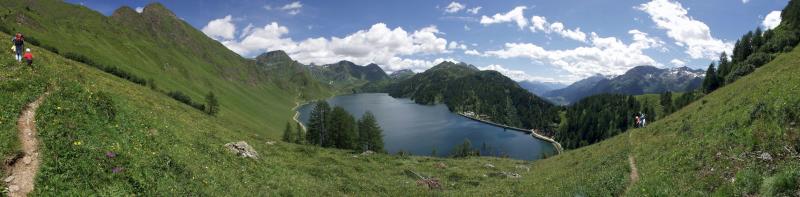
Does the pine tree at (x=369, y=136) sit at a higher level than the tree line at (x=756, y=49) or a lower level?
lower

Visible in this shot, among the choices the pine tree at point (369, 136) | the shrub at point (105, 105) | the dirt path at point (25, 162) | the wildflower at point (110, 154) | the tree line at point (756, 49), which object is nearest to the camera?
the dirt path at point (25, 162)

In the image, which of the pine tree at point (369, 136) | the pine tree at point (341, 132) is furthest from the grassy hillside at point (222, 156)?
the pine tree at point (369, 136)

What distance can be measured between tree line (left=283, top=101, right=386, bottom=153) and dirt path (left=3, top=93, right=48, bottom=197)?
9082cm

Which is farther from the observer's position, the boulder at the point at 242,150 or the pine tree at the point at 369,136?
the pine tree at the point at 369,136

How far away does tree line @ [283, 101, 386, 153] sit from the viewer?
110812 millimetres

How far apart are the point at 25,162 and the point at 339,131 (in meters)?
95.5

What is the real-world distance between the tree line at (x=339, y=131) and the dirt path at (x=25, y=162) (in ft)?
298

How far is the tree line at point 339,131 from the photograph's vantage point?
111m

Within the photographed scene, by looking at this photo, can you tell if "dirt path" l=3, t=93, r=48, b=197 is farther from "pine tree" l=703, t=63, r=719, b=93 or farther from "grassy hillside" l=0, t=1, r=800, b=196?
"pine tree" l=703, t=63, r=719, b=93

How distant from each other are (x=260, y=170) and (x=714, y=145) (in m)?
29.9

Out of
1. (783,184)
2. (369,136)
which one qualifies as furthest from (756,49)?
(783,184)

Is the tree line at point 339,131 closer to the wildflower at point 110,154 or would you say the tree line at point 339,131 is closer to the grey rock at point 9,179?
the wildflower at point 110,154

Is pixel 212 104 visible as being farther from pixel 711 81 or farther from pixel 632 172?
pixel 711 81

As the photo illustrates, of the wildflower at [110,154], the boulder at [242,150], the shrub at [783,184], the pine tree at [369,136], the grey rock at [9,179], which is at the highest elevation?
the shrub at [783,184]
